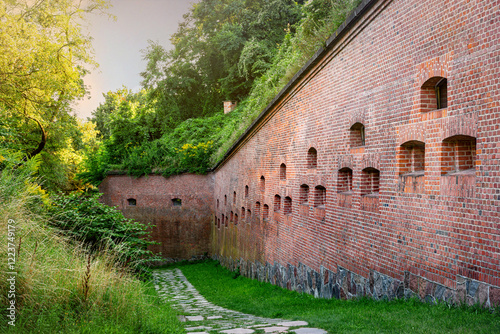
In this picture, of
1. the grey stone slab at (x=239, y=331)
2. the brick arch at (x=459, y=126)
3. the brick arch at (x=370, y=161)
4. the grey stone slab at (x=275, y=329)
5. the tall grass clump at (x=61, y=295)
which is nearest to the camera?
the tall grass clump at (x=61, y=295)

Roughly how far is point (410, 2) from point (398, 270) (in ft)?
12.0

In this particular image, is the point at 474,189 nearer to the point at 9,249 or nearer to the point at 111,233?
the point at 9,249

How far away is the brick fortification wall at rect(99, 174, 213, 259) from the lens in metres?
22.3

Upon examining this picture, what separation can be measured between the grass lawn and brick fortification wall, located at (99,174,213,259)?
1227cm

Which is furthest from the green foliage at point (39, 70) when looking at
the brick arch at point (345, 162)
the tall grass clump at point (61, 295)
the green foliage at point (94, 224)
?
the brick arch at point (345, 162)

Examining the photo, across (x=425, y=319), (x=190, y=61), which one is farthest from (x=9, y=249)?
(x=190, y=61)

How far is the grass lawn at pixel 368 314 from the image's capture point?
4102 mm

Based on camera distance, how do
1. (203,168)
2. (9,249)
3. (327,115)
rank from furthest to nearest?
(203,168), (327,115), (9,249)

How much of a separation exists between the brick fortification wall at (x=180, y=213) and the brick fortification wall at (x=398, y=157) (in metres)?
12.2

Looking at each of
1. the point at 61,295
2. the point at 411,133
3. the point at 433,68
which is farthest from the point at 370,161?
the point at 61,295

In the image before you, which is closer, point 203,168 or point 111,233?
point 111,233

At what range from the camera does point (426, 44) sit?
549cm

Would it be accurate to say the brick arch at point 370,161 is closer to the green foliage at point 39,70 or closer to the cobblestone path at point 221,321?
the cobblestone path at point 221,321

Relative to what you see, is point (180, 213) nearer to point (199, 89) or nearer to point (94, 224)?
point (199, 89)
